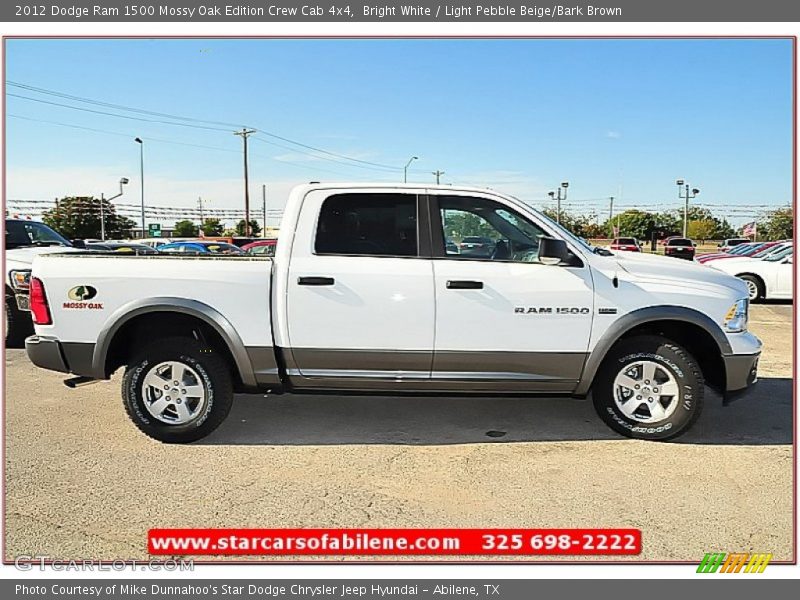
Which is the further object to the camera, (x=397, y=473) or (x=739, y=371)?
(x=739, y=371)

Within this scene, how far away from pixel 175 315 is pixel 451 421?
7.76 ft

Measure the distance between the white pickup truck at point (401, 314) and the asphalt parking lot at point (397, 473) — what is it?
1.31 feet

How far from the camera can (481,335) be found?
479cm

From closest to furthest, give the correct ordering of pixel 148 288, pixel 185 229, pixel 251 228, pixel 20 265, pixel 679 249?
pixel 148 288, pixel 20 265, pixel 679 249, pixel 185 229, pixel 251 228

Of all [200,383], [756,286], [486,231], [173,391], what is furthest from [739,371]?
[756,286]

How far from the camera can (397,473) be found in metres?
4.35

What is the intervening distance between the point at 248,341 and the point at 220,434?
839 millimetres

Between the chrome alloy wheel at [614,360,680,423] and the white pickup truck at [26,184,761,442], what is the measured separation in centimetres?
1

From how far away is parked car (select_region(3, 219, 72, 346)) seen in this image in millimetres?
8414

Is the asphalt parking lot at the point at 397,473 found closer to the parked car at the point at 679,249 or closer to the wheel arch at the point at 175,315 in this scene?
the wheel arch at the point at 175,315

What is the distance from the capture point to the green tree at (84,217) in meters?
42.3

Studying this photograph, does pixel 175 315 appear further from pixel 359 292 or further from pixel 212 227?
pixel 212 227

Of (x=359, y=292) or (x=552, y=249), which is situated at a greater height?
(x=552, y=249)

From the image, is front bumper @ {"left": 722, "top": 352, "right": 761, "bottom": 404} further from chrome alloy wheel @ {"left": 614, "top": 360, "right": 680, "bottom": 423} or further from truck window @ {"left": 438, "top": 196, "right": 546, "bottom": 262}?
truck window @ {"left": 438, "top": 196, "right": 546, "bottom": 262}
